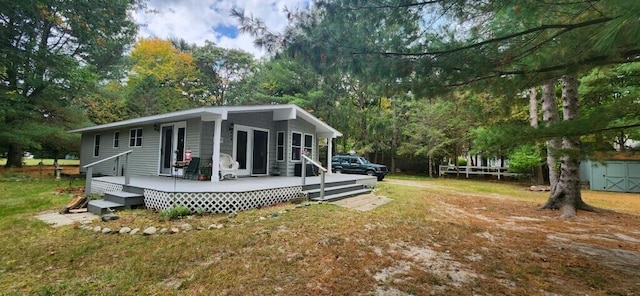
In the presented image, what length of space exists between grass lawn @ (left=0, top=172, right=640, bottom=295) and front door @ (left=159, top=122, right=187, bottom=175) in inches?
144

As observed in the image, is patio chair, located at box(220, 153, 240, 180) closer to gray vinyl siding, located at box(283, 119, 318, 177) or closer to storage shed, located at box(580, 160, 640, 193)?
gray vinyl siding, located at box(283, 119, 318, 177)

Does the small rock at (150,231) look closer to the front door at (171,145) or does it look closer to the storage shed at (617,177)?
the front door at (171,145)

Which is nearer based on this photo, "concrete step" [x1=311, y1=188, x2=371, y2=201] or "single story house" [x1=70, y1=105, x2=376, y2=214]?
"single story house" [x1=70, y1=105, x2=376, y2=214]

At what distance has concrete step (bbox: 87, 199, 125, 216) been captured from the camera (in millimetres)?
5285

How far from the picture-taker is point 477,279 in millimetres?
2832

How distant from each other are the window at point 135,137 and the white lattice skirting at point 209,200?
221 inches

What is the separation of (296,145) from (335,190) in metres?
3.31

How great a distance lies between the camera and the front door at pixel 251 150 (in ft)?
30.2

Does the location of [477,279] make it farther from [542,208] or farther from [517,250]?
[542,208]

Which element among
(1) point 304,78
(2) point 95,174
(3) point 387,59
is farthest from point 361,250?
(1) point 304,78

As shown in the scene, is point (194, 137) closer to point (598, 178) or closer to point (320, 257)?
point (320, 257)

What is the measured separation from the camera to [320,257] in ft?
10.9

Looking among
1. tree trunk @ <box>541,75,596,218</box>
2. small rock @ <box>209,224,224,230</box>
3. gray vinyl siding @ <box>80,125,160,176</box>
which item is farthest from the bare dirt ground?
gray vinyl siding @ <box>80,125,160,176</box>

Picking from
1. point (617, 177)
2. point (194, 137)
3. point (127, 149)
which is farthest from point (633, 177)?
point (127, 149)
